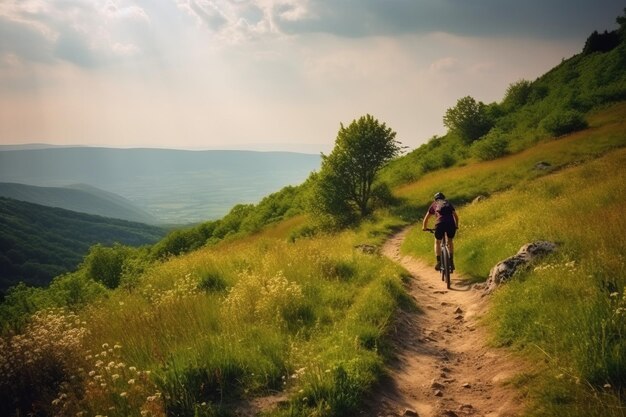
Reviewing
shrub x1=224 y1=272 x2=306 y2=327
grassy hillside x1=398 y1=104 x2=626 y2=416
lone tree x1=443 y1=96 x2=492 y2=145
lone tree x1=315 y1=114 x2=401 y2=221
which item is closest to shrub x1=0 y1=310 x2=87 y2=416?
shrub x1=224 y1=272 x2=306 y2=327

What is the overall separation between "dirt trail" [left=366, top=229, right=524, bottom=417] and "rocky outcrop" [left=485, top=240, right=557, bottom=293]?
0.61 metres

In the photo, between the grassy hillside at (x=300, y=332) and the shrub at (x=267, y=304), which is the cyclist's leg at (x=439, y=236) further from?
the shrub at (x=267, y=304)

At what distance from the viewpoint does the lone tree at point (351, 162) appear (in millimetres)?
35875

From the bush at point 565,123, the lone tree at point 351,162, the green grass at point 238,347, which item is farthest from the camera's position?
the bush at point 565,123

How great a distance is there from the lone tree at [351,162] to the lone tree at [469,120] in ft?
84.9

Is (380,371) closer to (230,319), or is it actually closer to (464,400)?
(464,400)

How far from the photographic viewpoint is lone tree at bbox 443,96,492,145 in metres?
57.6

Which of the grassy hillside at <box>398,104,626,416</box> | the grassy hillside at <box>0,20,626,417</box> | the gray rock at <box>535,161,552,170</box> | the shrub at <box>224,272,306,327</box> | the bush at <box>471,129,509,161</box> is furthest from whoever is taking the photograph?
the bush at <box>471,129,509,161</box>

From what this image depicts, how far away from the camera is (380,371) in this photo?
22.8 feet

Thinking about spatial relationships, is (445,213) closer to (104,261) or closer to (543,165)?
(543,165)

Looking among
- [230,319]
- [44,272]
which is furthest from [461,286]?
[44,272]

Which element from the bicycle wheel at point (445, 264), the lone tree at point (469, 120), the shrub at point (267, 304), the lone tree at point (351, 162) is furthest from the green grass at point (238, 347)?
the lone tree at point (469, 120)

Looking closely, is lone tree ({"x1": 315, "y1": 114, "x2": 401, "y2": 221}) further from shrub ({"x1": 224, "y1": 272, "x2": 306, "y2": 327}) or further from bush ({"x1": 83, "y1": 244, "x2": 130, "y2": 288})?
shrub ({"x1": 224, "y1": 272, "x2": 306, "y2": 327})

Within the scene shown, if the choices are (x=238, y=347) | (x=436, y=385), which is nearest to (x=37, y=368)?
(x=238, y=347)
